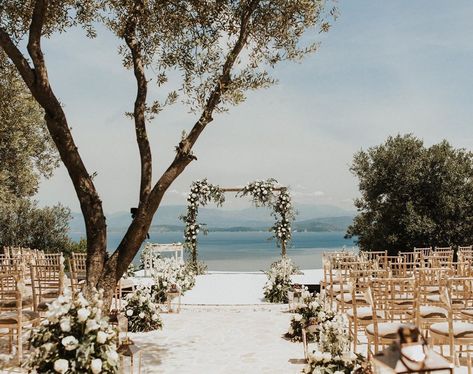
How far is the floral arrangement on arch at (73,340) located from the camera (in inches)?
165

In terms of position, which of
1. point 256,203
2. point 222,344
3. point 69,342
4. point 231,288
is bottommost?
point 222,344

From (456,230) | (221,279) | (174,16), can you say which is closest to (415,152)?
(456,230)

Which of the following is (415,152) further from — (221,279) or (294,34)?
(294,34)

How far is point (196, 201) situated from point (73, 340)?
13487mm

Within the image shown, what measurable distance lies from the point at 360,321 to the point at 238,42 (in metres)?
4.12

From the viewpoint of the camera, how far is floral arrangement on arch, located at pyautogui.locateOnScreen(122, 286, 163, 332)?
352 inches

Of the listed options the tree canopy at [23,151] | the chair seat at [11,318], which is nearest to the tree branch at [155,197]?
the chair seat at [11,318]

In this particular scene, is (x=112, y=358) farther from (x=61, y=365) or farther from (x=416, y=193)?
(x=416, y=193)

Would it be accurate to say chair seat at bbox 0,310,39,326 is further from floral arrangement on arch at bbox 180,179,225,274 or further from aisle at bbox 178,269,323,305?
floral arrangement on arch at bbox 180,179,225,274

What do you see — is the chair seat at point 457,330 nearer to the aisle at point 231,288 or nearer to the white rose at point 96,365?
the white rose at point 96,365

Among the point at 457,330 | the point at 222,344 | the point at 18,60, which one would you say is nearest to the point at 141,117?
the point at 18,60

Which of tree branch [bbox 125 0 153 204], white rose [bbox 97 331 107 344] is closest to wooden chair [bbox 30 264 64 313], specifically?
tree branch [bbox 125 0 153 204]

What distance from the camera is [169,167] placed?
6.55 m

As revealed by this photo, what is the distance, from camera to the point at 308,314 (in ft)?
25.9
